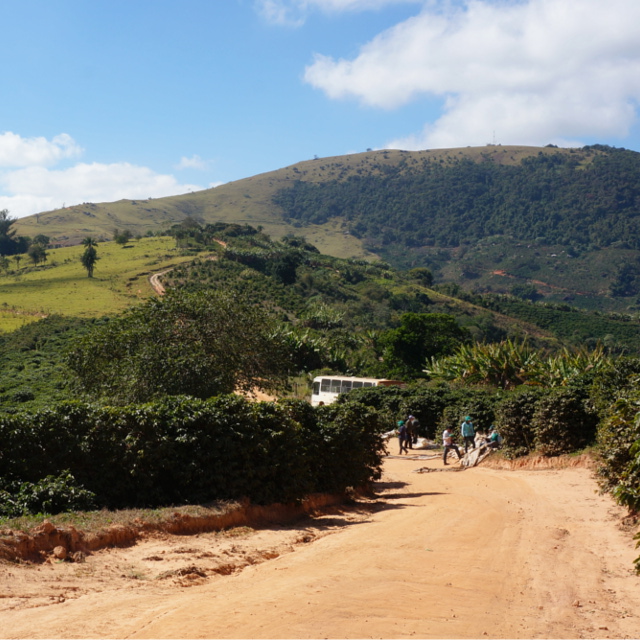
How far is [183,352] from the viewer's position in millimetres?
26438

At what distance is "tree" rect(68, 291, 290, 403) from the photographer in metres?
25.3

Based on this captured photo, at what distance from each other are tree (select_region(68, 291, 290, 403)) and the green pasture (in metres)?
37.7

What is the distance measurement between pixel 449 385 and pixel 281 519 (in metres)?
27.0

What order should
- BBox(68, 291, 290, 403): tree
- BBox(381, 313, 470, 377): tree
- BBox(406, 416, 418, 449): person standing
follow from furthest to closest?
BBox(381, 313, 470, 377): tree
BBox(406, 416, 418, 449): person standing
BBox(68, 291, 290, 403): tree

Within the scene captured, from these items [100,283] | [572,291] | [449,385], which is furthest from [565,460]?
[572,291]

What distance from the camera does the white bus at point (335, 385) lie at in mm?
45809

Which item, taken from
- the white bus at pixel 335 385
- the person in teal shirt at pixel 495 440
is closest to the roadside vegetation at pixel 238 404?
the person in teal shirt at pixel 495 440

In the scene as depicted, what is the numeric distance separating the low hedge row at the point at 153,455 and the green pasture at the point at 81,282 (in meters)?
54.4

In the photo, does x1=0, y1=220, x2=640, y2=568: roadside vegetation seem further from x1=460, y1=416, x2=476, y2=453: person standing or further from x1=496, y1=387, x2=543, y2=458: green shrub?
x1=460, y1=416, x2=476, y2=453: person standing

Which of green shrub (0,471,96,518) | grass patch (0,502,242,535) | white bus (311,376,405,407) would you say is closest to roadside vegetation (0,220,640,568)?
green shrub (0,471,96,518)

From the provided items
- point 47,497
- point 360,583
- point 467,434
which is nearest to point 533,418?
point 467,434

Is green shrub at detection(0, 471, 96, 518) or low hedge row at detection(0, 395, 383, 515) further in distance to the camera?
low hedge row at detection(0, 395, 383, 515)

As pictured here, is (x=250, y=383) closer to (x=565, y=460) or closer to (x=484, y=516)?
(x=565, y=460)

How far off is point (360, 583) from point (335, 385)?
128ft
